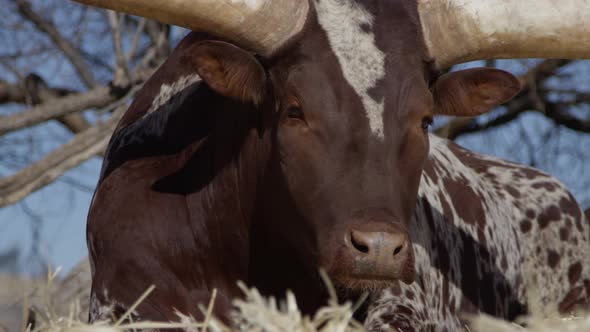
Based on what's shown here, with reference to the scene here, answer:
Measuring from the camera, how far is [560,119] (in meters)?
10.2

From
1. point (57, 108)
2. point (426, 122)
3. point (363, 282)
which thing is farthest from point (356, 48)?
point (57, 108)

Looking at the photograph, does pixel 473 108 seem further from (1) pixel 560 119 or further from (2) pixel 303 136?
(1) pixel 560 119

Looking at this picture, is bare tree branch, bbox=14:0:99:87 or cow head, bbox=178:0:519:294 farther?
bare tree branch, bbox=14:0:99:87

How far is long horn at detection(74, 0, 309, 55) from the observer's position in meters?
4.06

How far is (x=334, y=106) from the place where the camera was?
391cm

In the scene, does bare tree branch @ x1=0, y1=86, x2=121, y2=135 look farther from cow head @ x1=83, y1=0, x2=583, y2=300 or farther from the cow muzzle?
the cow muzzle

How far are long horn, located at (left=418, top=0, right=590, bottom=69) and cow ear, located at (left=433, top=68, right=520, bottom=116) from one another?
81 millimetres

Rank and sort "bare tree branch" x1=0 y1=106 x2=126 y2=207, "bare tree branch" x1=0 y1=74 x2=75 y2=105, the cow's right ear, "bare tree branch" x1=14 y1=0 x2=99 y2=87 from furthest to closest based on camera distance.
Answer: "bare tree branch" x1=0 y1=74 x2=75 y2=105
"bare tree branch" x1=14 y1=0 x2=99 y2=87
"bare tree branch" x1=0 y1=106 x2=126 y2=207
the cow's right ear

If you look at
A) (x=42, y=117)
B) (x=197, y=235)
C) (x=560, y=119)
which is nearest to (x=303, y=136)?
(x=197, y=235)

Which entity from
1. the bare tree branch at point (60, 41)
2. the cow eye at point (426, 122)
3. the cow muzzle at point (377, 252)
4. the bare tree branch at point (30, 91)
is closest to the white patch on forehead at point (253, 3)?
the cow eye at point (426, 122)

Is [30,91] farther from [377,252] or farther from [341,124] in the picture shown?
[377,252]

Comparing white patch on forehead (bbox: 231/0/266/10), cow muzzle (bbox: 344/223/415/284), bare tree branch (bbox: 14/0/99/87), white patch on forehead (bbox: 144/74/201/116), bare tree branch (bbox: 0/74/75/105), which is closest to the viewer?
cow muzzle (bbox: 344/223/415/284)

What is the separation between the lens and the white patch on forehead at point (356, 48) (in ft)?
12.9

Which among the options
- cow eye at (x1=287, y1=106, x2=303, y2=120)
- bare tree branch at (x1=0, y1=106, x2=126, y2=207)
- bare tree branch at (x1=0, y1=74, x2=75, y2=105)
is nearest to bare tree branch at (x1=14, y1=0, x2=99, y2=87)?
bare tree branch at (x1=0, y1=74, x2=75, y2=105)
